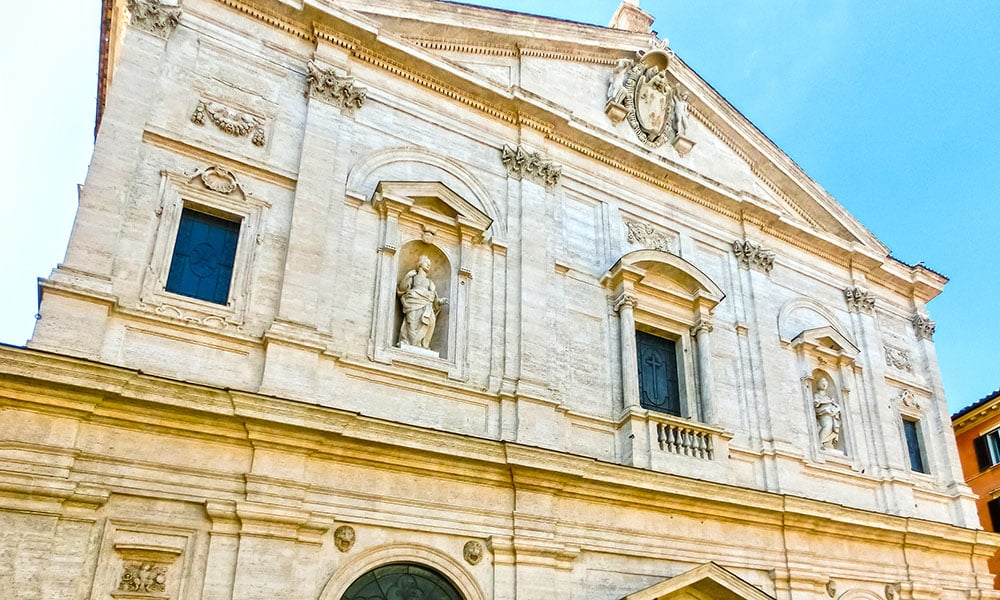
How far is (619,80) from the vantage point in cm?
1402

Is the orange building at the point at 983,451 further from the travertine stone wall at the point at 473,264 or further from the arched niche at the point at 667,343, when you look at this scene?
the arched niche at the point at 667,343

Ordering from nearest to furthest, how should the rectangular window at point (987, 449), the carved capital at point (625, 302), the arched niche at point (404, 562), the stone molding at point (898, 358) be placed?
the arched niche at point (404, 562)
the carved capital at point (625, 302)
the stone molding at point (898, 358)
the rectangular window at point (987, 449)

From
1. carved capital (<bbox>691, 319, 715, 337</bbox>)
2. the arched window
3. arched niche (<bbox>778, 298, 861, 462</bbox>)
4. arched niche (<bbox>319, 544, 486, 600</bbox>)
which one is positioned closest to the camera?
arched niche (<bbox>319, 544, 486, 600</bbox>)

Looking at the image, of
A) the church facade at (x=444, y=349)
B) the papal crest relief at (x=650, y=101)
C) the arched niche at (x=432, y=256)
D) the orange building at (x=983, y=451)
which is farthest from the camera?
the orange building at (x=983, y=451)

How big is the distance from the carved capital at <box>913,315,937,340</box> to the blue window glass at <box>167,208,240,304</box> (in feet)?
43.9

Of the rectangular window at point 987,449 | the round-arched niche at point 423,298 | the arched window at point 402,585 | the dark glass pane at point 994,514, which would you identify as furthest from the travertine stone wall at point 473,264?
the dark glass pane at point 994,514

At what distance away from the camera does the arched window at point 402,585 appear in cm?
836

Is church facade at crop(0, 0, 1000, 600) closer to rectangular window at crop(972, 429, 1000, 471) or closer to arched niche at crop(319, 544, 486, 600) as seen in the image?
arched niche at crop(319, 544, 486, 600)

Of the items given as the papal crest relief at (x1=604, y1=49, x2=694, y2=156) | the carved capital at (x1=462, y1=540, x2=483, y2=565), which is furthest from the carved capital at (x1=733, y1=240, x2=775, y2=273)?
the carved capital at (x1=462, y1=540, x2=483, y2=565)

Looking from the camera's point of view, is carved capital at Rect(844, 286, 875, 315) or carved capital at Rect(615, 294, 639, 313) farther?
carved capital at Rect(844, 286, 875, 315)

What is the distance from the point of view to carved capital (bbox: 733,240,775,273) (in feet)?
45.9

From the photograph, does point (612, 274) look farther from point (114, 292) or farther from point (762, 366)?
point (114, 292)

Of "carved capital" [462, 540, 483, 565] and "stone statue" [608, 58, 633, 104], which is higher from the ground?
"stone statue" [608, 58, 633, 104]

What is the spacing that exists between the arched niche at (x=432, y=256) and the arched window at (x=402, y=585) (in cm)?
234
